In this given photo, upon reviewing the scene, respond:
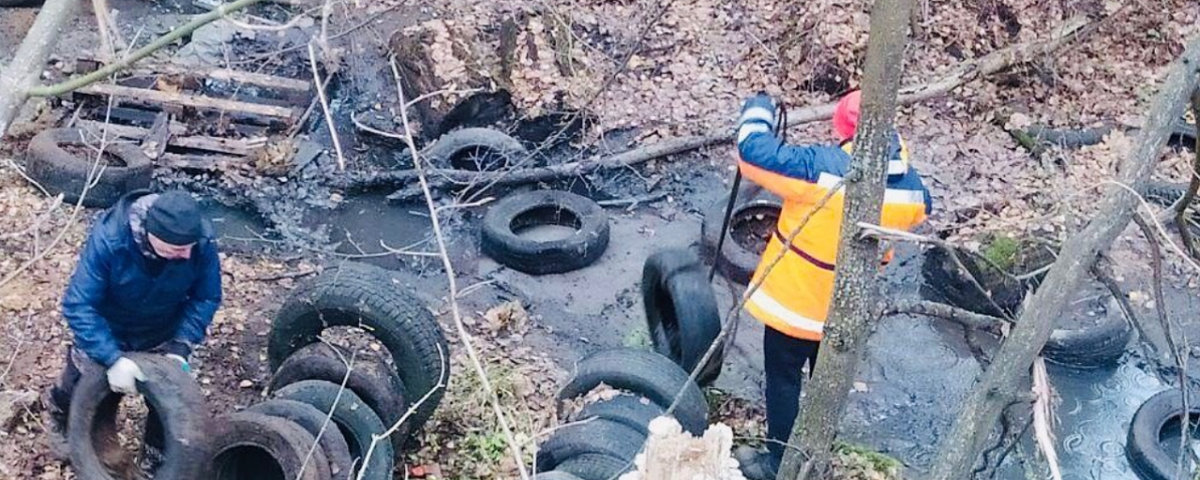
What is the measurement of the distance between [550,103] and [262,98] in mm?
2410

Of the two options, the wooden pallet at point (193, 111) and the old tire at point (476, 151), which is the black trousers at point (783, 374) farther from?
the wooden pallet at point (193, 111)

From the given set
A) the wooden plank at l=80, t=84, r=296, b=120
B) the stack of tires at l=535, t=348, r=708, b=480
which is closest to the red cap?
the stack of tires at l=535, t=348, r=708, b=480

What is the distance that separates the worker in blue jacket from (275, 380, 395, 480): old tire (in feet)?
1.93

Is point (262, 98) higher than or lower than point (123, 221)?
lower

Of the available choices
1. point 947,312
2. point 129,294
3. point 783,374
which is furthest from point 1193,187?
point 129,294

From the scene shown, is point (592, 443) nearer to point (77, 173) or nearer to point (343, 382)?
point (343, 382)

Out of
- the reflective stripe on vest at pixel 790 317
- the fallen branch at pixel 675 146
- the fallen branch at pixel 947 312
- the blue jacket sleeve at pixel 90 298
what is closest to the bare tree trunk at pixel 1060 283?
the fallen branch at pixel 947 312

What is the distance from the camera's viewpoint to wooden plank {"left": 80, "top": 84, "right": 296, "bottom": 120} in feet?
29.6

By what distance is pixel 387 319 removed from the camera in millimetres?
5812

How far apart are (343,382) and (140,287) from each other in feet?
3.31

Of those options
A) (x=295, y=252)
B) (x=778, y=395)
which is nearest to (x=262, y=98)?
(x=295, y=252)

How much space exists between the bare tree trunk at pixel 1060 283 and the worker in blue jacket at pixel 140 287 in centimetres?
308

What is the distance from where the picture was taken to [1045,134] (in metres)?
9.80

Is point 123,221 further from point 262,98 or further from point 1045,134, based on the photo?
point 1045,134
